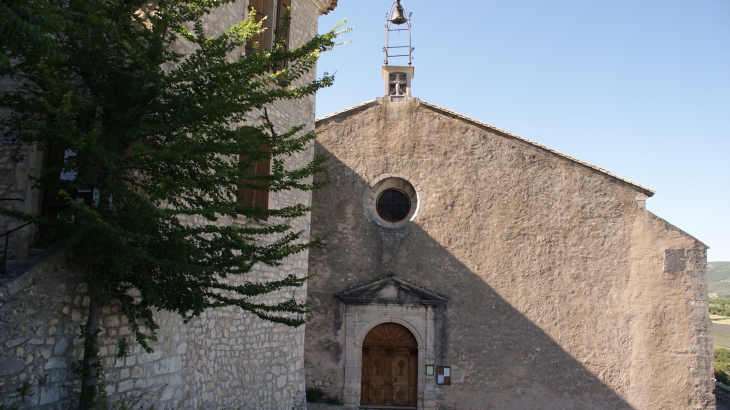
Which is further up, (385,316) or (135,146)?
(135,146)

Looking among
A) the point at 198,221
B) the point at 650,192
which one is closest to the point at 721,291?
the point at 650,192

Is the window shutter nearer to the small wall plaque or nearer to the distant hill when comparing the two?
the small wall plaque

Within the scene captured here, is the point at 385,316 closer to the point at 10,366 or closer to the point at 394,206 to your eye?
the point at 394,206

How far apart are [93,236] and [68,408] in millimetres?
1619

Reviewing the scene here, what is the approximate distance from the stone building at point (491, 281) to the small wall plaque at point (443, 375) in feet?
0.10

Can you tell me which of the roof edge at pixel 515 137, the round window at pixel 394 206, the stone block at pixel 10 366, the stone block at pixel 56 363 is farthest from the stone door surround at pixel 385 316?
the stone block at pixel 10 366

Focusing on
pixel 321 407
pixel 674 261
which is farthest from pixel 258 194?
pixel 674 261

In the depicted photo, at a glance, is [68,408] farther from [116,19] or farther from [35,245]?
[116,19]

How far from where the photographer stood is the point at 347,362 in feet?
43.6

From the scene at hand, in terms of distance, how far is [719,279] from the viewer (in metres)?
150

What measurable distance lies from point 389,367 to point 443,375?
1.23 meters

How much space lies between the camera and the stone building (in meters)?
12.8

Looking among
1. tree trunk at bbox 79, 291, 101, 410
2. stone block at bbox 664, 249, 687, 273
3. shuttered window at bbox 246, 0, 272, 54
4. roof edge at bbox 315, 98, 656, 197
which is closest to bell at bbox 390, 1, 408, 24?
roof edge at bbox 315, 98, 656, 197

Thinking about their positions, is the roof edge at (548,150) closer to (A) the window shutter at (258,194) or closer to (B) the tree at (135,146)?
Answer: (A) the window shutter at (258,194)
